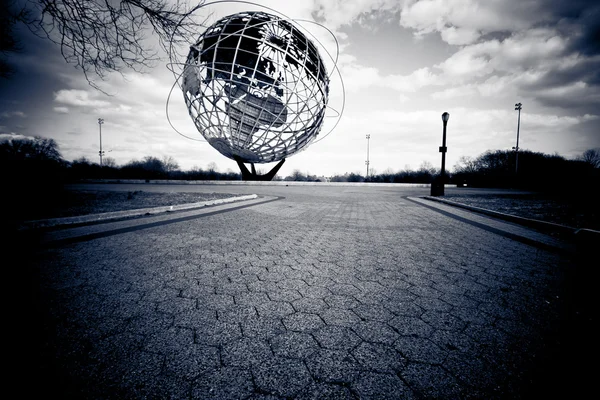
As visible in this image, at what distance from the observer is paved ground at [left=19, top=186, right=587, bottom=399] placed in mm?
1308

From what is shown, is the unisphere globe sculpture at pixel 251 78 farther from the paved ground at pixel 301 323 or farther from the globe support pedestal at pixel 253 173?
the paved ground at pixel 301 323

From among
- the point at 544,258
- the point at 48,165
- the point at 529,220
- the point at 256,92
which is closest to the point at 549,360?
the point at 544,258

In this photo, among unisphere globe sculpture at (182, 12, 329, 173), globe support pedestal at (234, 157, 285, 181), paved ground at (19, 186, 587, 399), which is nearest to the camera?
paved ground at (19, 186, 587, 399)

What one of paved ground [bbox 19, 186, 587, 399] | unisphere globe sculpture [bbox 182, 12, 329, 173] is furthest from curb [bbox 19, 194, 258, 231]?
unisphere globe sculpture [bbox 182, 12, 329, 173]

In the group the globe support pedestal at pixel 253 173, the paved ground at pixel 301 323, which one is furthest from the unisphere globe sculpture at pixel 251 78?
the paved ground at pixel 301 323

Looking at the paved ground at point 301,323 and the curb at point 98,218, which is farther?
the curb at point 98,218

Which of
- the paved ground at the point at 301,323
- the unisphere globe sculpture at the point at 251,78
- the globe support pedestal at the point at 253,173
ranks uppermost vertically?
the unisphere globe sculpture at the point at 251,78

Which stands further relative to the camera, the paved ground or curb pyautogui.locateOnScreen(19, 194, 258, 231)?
curb pyautogui.locateOnScreen(19, 194, 258, 231)

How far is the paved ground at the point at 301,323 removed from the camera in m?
1.31

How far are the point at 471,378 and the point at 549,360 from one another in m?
0.58

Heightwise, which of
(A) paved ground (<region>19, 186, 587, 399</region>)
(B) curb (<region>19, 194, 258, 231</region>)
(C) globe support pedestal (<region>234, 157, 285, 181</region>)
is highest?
(C) globe support pedestal (<region>234, 157, 285, 181</region>)

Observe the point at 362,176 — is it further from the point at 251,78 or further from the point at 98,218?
the point at 98,218

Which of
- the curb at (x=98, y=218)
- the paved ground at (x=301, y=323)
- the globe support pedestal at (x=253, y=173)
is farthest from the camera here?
the globe support pedestal at (x=253, y=173)

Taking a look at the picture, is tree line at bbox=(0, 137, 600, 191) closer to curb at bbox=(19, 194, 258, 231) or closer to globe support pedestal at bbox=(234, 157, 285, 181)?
curb at bbox=(19, 194, 258, 231)
